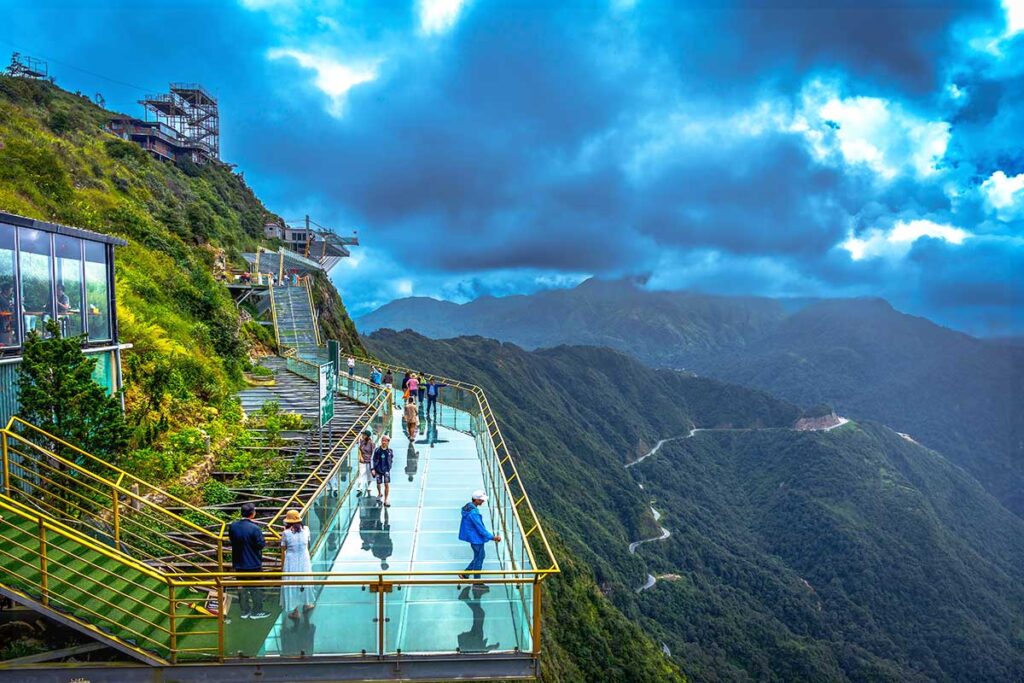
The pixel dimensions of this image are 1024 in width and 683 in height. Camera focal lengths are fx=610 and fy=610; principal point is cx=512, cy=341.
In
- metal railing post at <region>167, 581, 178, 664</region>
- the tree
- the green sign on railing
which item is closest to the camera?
metal railing post at <region>167, 581, 178, 664</region>

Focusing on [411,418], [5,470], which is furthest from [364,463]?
[5,470]

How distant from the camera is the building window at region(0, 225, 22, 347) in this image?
32.0 ft

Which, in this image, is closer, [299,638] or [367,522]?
[299,638]

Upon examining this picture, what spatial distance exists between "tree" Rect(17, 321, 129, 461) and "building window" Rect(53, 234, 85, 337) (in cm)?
91

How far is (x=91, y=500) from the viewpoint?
350 inches

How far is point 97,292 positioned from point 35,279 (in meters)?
1.90

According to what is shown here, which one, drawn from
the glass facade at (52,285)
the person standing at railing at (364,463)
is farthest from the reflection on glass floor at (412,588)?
the glass facade at (52,285)

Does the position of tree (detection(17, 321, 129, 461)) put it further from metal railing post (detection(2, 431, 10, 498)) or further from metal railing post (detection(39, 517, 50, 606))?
metal railing post (detection(39, 517, 50, 606))

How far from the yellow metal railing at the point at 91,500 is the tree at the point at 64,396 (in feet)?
0.78

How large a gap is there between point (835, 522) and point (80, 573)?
144 meters

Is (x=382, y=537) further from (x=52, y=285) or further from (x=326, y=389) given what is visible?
(x=52, y=285)

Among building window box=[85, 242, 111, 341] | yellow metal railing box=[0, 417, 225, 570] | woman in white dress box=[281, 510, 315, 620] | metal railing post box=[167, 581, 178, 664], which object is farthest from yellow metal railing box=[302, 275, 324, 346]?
metal railing post box=[167, 581, 178, 664]

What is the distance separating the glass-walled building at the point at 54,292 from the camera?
32.2ft

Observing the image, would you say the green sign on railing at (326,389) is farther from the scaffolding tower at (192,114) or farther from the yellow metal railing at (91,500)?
the scaffolding tower at (192,114)
